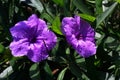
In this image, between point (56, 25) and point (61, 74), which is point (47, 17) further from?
point (61, 74)

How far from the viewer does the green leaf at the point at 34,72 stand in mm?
1142

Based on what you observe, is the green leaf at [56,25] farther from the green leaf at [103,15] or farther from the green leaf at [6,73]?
the green leaf at [6,73]

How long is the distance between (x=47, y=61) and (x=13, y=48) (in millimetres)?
192

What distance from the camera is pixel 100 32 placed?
1.21 m

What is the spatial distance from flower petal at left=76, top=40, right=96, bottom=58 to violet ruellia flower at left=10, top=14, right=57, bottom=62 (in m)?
0.08

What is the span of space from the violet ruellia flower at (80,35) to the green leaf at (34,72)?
16 centimetres

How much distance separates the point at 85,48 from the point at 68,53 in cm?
8

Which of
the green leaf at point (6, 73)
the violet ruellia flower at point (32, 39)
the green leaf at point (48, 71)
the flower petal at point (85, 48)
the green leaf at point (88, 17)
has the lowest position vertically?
the green leaf at point (6, 73)

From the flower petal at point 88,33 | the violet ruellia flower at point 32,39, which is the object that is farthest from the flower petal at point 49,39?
the flower petal at point 88,33

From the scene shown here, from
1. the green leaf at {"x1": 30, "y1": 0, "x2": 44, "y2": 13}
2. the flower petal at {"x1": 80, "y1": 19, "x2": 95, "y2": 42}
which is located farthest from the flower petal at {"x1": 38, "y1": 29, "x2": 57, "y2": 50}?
the green leaf at {"x1": 30, "y1": 0, "x2": 44, "y2": 13}

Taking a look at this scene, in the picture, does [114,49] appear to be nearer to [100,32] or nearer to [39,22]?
[100,32]

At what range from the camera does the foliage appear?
1142mm

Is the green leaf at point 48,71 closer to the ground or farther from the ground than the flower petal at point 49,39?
closer to the ground

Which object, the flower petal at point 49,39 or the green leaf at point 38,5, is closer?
the flower petal at point 49,39
